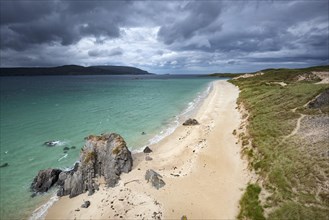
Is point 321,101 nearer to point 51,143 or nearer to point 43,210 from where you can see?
point 43,210

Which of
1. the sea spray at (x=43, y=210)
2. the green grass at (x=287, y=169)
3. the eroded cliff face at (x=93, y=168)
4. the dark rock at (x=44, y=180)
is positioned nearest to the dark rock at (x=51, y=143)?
the dark rock at (x=44, y=180)

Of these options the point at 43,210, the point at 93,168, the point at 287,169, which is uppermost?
the point at 287,169

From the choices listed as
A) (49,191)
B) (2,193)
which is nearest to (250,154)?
(49,191)

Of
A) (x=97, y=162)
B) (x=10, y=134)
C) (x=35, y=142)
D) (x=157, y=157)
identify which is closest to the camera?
(x=97, y=162)

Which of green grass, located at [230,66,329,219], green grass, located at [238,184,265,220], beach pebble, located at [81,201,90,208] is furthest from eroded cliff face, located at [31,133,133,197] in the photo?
green grass, located at [230,66,329,219]

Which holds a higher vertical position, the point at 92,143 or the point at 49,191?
the point at 92,143

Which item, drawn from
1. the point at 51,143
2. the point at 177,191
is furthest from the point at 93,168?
the point at 51,143

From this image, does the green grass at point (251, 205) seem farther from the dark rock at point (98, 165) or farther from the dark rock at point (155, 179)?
the dark rock at point (98, 165)

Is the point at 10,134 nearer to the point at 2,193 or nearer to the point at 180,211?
the point at 2,193
